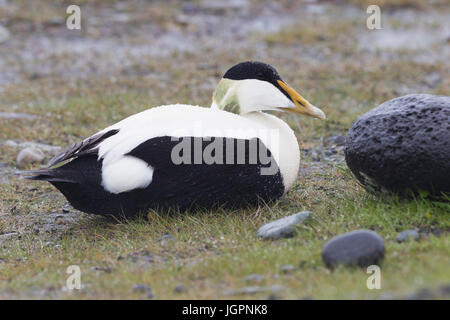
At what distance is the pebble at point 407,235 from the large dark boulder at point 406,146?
1.38 ft

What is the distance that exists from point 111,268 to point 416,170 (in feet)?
6.26

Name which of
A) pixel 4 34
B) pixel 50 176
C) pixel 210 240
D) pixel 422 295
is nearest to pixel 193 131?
pixel 210 240

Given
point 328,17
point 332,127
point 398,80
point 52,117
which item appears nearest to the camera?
point 332,127

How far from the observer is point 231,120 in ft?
15.6

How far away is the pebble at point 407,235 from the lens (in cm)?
400

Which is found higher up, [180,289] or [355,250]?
[355,250]

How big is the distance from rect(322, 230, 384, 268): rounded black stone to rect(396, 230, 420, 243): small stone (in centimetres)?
36

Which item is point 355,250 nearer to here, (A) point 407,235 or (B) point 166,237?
(A) point 407,235

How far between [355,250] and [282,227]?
2.37 feet

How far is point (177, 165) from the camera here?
4543 millimetres

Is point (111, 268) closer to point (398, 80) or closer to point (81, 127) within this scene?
point (81, 127)

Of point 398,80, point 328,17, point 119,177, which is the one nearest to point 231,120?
point 119,177

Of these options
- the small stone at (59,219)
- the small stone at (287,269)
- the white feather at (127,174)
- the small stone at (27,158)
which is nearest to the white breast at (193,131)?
the white feather at (127,174)

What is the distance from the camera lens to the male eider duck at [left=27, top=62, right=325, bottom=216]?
4551 mm
